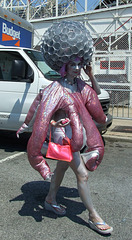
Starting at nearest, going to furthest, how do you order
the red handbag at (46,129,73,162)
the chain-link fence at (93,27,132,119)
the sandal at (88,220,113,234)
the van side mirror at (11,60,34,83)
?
the red handbag at (46,129,73,162), the sandal at (88,220,113,234), the van side mirror at (11,60,34,83), the chain-link fence at (93,27,132,119)

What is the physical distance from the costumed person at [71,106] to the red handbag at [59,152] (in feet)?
0.21

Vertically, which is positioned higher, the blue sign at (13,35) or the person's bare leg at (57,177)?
the blue sign at (13,35)

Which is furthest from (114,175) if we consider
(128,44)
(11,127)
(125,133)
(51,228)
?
(128,44)

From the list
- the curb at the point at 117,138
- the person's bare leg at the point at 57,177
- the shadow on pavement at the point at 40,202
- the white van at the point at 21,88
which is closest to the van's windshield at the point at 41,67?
the white van at the point at 21,88

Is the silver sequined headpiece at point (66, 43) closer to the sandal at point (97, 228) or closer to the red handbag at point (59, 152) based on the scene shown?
the red handbag at point (59, 152)

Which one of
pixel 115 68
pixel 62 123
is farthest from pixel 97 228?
pixel 115 68

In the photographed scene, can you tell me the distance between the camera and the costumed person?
268cm

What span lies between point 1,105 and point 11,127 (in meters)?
0.52

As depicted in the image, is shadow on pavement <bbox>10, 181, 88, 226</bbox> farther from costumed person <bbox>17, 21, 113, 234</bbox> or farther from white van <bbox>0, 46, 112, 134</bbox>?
white van <bbox>0, 46, 112, 134</bbox>

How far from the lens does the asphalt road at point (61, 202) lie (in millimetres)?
2836

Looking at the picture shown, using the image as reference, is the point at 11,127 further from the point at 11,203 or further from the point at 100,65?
the point at 100,65

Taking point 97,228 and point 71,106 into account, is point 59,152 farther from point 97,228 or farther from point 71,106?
point 97,228

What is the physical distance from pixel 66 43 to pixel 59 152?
1032 millimetres

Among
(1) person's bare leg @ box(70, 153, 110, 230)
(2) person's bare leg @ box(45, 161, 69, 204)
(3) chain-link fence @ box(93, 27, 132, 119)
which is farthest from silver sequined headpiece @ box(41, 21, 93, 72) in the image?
(3) chain-link fence @ box(93, 27, 132, 119)
